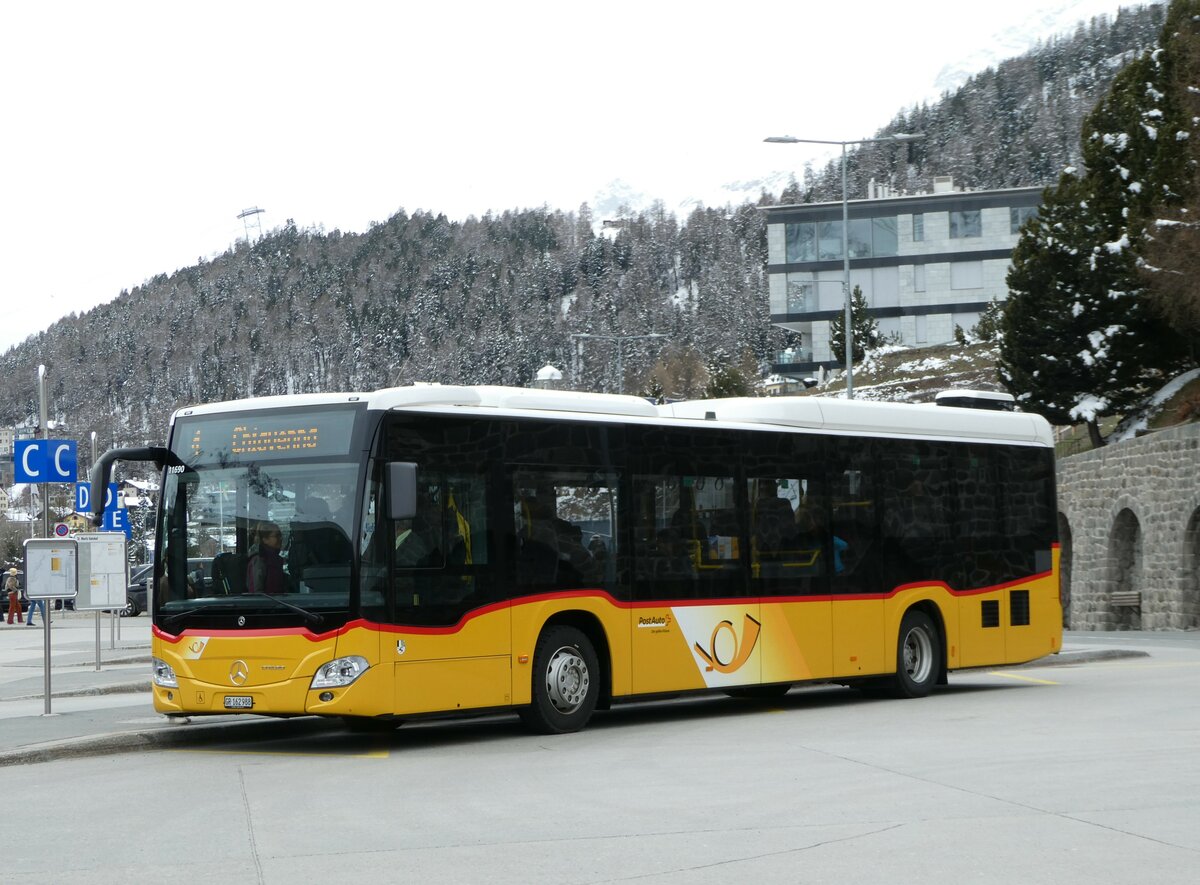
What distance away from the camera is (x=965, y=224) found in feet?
335

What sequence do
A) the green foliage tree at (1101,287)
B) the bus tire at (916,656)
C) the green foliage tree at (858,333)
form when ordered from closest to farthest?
1. the bus tire at (916,656)
2. the green foliage tree at (1101,287)
3. the green foliage tree at (858,333)

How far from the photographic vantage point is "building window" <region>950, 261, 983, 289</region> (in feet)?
333

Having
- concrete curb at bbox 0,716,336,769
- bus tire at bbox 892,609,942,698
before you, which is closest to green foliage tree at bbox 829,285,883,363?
bus tire at bbox 892,609,942,698

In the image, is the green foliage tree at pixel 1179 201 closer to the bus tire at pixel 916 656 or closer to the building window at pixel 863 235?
the bus tire at pixel 916 656

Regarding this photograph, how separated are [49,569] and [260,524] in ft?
12.9

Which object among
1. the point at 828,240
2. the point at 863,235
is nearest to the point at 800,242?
the point at 828,240

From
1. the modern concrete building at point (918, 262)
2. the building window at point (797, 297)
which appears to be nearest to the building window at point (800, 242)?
the modern concrete building at point (918, 262)

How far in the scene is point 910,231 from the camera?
10156cm

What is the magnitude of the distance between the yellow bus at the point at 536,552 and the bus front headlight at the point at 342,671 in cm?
2

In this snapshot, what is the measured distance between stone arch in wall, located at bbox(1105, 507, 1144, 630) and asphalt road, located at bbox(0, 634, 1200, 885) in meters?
24.0

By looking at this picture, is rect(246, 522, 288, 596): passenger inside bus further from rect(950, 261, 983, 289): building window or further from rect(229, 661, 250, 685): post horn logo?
rect(950, 261, 983, 289): building window

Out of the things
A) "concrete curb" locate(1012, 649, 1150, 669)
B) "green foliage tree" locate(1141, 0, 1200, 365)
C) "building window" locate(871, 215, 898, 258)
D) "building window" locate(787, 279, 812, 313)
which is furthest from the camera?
"building window" locate(871, 215, 898, 258)

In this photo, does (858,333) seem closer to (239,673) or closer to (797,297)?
(797,297)

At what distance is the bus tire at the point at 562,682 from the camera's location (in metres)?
13.9
